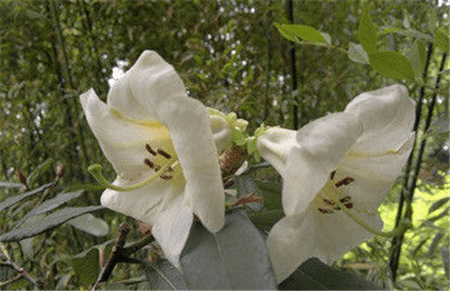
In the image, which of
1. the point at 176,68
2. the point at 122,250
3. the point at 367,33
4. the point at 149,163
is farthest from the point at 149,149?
the point at 176,68

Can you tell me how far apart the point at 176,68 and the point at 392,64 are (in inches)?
37.9

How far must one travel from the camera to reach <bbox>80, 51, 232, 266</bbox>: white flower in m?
0.40

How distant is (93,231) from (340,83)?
3.31ft

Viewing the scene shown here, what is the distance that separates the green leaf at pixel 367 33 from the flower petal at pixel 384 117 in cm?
8

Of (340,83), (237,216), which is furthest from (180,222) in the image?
(340,83)

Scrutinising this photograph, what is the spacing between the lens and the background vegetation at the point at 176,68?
4.04 ft

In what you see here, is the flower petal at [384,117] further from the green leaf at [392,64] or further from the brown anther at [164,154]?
the brown anther at [164,154]

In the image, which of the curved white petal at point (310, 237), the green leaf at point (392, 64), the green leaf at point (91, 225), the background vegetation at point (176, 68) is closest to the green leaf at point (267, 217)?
the curved white petal at point (310, 237)

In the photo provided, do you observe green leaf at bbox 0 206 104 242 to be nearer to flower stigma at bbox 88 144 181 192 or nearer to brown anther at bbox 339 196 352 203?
flower stigma at bbox 88 144 181 192

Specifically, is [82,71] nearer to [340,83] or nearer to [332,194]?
[340,83]

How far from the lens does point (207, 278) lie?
1.24ft

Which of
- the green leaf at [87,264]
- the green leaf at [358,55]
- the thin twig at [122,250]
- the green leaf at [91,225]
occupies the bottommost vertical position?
the green leaf at [91,225]

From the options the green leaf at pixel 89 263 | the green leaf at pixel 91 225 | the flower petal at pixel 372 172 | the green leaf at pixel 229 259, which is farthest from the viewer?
the green leaf at pixel 91 225

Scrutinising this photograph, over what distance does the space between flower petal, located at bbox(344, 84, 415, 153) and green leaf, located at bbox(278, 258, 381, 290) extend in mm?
108
